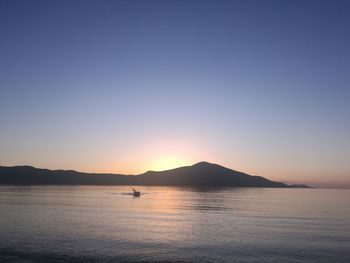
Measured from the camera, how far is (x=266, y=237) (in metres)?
57.0

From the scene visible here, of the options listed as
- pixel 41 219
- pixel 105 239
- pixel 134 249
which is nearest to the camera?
pixel 134 249

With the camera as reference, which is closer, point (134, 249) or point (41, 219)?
point (134, 249)

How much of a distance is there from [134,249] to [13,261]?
1413cm

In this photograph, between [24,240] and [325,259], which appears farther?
[24,240]

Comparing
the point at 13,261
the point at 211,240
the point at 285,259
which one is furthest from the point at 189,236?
the point at 13,261

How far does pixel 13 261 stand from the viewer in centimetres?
3628

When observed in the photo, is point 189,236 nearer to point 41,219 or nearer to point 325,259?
point 325,259

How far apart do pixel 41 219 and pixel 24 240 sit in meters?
25.7

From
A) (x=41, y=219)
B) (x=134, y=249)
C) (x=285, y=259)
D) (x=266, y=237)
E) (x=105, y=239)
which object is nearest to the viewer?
(x=285, y=259)

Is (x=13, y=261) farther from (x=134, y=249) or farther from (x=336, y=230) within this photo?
(x=336, y=230)

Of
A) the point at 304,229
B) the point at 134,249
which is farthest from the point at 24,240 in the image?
the point at 304,229

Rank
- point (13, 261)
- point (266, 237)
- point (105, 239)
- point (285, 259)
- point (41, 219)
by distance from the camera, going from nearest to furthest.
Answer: point (13, 261)
point (285, 259)
point (105, 239)
point (266, 237)
point (41, 219)

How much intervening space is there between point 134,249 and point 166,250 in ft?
12.8

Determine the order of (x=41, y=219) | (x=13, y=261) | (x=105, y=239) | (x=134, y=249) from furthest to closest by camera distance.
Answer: (x=41, y=219)
(x=105, y=239)
(x=134, y=249)
(x=13, y=261)
